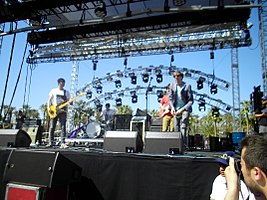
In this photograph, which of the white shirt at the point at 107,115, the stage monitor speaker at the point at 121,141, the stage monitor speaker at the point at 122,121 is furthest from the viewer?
the white shirt at the point at 107,115

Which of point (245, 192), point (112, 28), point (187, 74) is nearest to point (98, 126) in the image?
point (112, 28)

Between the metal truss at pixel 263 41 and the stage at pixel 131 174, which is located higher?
the metal truss at pixel 263 41

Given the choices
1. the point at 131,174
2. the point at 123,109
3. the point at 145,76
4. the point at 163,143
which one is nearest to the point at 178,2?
the point at 163,143

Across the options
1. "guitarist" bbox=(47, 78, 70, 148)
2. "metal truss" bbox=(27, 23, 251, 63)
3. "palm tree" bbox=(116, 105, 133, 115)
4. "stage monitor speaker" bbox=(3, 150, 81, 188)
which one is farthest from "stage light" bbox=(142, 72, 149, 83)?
"stage monitor speaker" bbox=(3, 150, 81, 188)

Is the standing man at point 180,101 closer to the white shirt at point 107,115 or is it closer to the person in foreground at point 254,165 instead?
the person in foreground at point 254,165

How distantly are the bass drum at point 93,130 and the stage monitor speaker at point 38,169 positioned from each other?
4419 mm

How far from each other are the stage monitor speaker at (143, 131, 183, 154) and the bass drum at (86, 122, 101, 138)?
3.88 m

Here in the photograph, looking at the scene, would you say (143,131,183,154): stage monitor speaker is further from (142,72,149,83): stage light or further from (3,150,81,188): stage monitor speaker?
(142,72,149,83): stage light

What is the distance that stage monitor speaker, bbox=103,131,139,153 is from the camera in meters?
3.14

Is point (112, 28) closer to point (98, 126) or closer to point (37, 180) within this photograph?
point (98, 126)

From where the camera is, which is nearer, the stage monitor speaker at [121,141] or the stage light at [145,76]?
the stage monitor speaker at [121,141]

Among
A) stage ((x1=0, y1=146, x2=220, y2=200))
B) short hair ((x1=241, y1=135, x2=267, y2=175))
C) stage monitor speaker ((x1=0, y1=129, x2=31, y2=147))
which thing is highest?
short hair ((x1=241, y1=135, x2=267, y2=175))

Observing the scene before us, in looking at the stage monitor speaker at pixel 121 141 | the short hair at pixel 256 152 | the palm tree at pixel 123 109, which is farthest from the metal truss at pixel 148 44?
the palm tree at pixel 123 109

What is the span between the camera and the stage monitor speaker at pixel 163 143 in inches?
118
